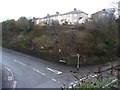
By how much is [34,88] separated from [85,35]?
13.3 metres

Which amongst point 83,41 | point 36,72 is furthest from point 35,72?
point 83,41

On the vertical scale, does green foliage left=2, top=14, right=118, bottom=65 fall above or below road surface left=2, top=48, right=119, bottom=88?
above

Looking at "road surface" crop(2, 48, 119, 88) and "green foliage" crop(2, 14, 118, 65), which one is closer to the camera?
"road surface" crop(2, 48, 119, 88)

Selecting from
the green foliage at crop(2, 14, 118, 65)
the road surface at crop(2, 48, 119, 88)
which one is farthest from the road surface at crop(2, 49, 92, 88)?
the green foliage at crop(2, 14, 118, 65)

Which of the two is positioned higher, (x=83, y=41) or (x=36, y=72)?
(x=83, y=41)

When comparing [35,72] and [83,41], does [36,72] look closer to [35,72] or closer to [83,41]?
[35,72]

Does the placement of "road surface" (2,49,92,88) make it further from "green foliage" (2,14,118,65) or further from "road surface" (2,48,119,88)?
"green foliage" (2,14,118,65)

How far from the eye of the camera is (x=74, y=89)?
1089 cm

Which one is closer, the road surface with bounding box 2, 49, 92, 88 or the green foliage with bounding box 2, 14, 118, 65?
the road surface with bounding box 2, 49, 92, 88

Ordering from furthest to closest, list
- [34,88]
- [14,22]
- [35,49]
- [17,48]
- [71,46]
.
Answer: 1. [14,22]
2. [17,48]
3. [35,49]
4. [71,46]
5. [34,88]

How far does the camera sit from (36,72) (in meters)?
22.9

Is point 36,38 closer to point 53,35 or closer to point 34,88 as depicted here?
point 53,35

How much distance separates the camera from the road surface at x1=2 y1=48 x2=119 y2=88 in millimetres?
18828

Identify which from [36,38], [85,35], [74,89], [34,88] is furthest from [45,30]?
[74,89]
